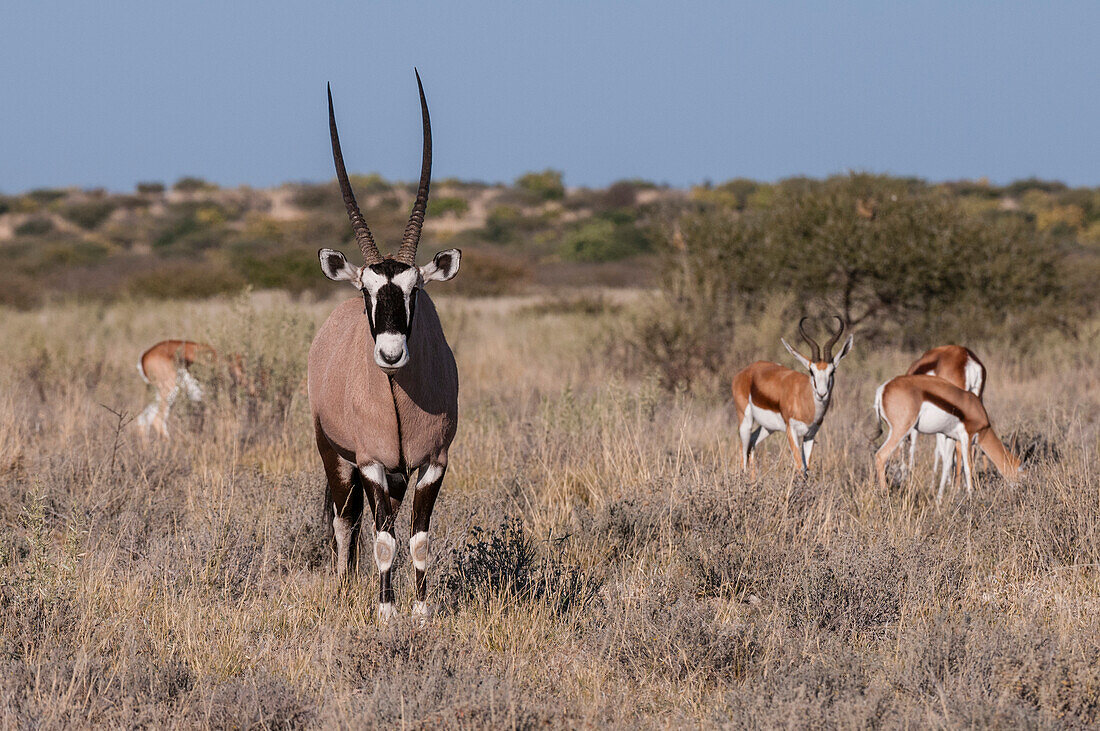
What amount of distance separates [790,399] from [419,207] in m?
4.66

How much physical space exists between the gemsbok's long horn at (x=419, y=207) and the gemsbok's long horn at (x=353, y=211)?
0.40ft

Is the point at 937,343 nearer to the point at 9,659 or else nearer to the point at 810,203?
the point at 810,203

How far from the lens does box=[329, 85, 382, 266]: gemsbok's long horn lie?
436 cm

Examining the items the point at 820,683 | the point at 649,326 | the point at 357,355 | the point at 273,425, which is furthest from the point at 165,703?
the point at 649,326

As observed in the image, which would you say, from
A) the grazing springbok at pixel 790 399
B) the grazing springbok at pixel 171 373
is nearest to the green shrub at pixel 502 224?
the grazing springbok at pixel 171 373

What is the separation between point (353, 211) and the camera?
4.56 metres

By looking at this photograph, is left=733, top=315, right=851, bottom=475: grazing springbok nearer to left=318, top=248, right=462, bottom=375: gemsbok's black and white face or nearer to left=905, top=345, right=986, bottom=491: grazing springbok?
left=905, top=345, right=986, bottom=491: grazing springbok

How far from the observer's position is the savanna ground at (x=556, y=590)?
338 centimetres

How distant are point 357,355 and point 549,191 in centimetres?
6772

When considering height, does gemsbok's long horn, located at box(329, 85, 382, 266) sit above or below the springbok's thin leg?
above

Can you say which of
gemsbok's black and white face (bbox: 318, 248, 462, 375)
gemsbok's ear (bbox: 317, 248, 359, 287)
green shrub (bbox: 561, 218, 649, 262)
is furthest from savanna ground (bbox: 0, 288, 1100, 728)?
green shrub (bbox: 561, 218, 649, 262)

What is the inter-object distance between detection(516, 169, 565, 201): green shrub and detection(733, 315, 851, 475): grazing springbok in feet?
205

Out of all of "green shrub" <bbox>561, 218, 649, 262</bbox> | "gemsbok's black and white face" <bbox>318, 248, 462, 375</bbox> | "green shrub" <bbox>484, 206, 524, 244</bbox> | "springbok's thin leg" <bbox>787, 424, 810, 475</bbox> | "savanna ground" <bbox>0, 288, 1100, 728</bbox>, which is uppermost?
"green shrub" <bbox>484, 206, 524, 244</bbox>

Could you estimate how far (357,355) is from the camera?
459cm
